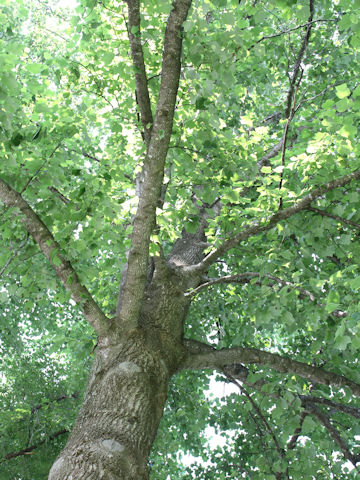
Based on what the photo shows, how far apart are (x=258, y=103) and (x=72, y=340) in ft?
15.8

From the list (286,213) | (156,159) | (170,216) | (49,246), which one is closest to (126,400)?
(49,246)

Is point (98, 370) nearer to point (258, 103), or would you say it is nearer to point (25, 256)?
point (25, 256)

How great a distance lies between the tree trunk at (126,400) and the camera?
8.36ft

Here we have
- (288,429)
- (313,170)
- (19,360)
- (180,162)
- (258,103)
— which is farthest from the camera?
(19,360)

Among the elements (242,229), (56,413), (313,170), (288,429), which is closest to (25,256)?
(242,229)

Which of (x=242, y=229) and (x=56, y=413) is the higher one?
(x=242, y=229)

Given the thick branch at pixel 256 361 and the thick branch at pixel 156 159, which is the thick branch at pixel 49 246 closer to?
the thick branch at pixel 156 159

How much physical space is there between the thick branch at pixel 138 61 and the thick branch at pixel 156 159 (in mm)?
192

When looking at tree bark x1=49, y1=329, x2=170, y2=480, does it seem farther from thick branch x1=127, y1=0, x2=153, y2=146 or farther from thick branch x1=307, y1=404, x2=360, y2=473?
thick branch x1=307, y1=404, x2=360, y2=473

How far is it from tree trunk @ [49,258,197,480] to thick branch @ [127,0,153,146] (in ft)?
5.50

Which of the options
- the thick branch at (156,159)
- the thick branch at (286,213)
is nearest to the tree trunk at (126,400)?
the thick branch at (156,159)

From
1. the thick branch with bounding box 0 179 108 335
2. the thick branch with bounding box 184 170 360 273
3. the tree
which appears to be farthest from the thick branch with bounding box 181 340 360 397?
the thick branch with bounding box 0 179 108 335

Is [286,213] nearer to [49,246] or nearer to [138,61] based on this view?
[138,61]

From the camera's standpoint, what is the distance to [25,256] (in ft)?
11.8
